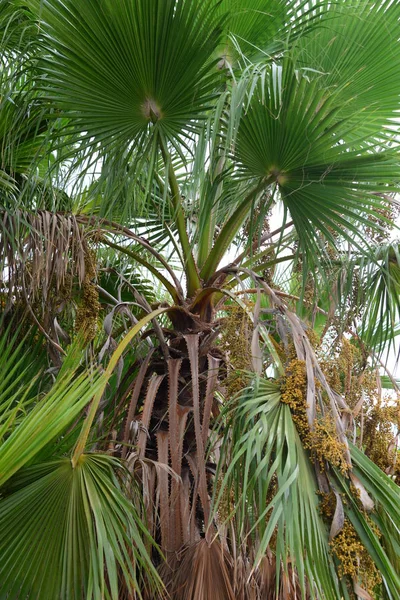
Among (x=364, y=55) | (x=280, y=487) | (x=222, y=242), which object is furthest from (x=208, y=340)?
(x=364, y=55)

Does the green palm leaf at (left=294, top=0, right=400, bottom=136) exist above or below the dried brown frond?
above

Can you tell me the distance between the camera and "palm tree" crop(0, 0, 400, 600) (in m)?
1.68

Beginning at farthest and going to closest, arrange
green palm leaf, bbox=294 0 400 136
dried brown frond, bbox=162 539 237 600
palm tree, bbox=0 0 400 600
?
green palm leaf, bbox=294 0 400 136 → dried brown frond, bbox=162 539 237 600 → palm tree, bbox=0 0 400 600

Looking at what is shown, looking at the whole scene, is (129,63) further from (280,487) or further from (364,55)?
(280,487)

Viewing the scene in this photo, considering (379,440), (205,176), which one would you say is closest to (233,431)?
(379,440)

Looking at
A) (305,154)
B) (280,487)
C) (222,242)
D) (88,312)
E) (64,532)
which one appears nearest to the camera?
(280,487)

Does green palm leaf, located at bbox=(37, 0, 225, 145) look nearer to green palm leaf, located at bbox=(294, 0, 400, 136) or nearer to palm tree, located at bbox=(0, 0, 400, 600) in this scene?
palm tree, located at bbox=(0, 0, 400, 600)

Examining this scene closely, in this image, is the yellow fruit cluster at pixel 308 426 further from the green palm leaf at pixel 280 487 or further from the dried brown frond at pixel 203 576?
the dried brown frond at pixel 203 576

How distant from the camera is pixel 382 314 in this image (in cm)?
256

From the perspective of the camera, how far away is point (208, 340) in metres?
2.42

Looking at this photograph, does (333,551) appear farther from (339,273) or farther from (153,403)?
(339,273)

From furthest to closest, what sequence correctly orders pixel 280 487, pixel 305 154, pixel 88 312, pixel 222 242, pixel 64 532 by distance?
pixel 222 242
pixel 88 312
pixel 305 154
pixel 64 532
pixel 280 487

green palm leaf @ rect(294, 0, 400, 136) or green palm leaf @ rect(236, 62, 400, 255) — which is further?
green palm leaf @ rect(294, 0, 400, 136)

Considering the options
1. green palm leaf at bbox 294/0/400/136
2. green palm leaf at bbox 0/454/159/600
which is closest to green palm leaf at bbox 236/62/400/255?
green palm leaf at bbox 294/0/400/136
